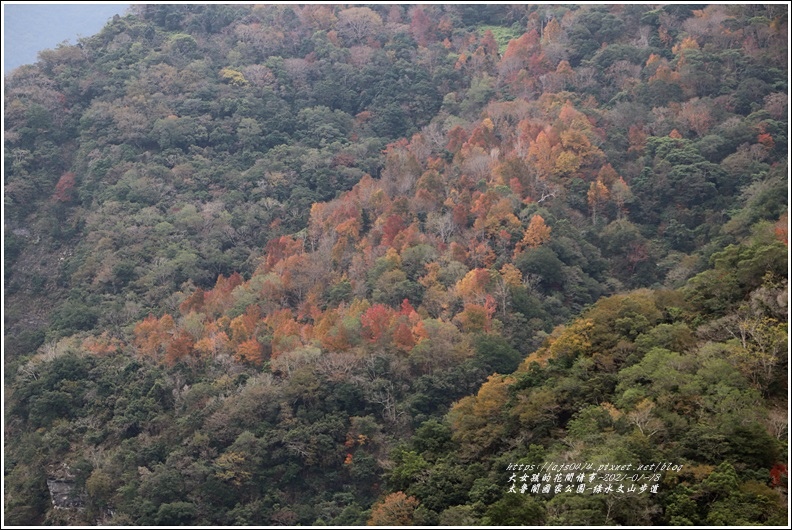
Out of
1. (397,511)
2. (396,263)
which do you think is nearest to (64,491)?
(397,511)

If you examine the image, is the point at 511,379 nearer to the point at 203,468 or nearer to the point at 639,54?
the point at 203,468

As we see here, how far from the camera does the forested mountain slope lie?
26906 millimetres

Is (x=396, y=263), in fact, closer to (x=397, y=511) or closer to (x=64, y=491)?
(x=64, y=491)

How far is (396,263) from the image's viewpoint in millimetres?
40031

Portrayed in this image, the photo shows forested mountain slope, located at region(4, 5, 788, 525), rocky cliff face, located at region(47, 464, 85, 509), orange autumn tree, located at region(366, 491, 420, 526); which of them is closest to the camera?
orange autumn tree, located at region(366, 491, 420, 526)

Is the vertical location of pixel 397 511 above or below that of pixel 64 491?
above

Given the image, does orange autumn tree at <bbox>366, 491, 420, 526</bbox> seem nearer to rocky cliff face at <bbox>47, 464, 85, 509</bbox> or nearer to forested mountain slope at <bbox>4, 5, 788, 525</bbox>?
forested mountain slope at <bbox>4, 5, 788, 525</bbox>

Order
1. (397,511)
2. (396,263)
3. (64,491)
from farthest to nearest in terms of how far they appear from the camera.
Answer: (396,263) < (64,491) < (397,511)

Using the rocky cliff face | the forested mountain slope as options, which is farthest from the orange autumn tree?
the rocky cliff face

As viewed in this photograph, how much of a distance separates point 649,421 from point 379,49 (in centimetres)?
3752

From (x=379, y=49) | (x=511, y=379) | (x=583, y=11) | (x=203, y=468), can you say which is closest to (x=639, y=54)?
(x=583, y=11)

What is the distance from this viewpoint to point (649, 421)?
2486 cm

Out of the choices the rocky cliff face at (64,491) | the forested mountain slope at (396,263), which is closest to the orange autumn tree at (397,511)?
the forested mountain slope at (396,263)

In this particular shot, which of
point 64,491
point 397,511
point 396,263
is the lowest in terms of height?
point 64,491
